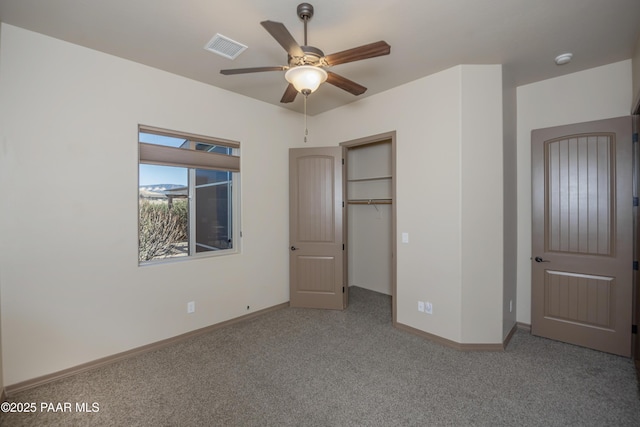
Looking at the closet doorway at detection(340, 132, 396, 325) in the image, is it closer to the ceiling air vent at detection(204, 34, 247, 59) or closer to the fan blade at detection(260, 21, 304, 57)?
the ceiling air vent at detection(204, 34, 247, 59)

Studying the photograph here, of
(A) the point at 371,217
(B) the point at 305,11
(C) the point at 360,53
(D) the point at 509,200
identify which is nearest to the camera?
(C) the point at 360,53

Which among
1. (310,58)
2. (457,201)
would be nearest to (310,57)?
(310,58)

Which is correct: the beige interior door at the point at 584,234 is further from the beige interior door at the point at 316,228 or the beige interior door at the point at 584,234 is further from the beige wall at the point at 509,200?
the beige interior door at the point at 316,228

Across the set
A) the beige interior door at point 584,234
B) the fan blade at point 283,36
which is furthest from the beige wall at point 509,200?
the fan blade at point 283,36

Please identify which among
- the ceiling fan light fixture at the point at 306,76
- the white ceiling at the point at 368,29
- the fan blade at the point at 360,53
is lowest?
the ceiling fan light fixture at the point at 306,76

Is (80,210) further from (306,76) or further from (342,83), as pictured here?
(342,83)

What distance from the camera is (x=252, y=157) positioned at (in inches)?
150

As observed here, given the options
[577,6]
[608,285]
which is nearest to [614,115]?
[577,6]

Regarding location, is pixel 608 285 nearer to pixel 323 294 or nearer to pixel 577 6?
pixel 577 6

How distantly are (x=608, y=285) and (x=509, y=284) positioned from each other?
0.85 meters

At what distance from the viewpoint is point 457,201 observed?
2.97m

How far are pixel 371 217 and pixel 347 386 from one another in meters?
3.04

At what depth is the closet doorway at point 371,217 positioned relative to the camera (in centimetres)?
467

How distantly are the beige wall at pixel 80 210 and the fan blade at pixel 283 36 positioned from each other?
1.92 metres
